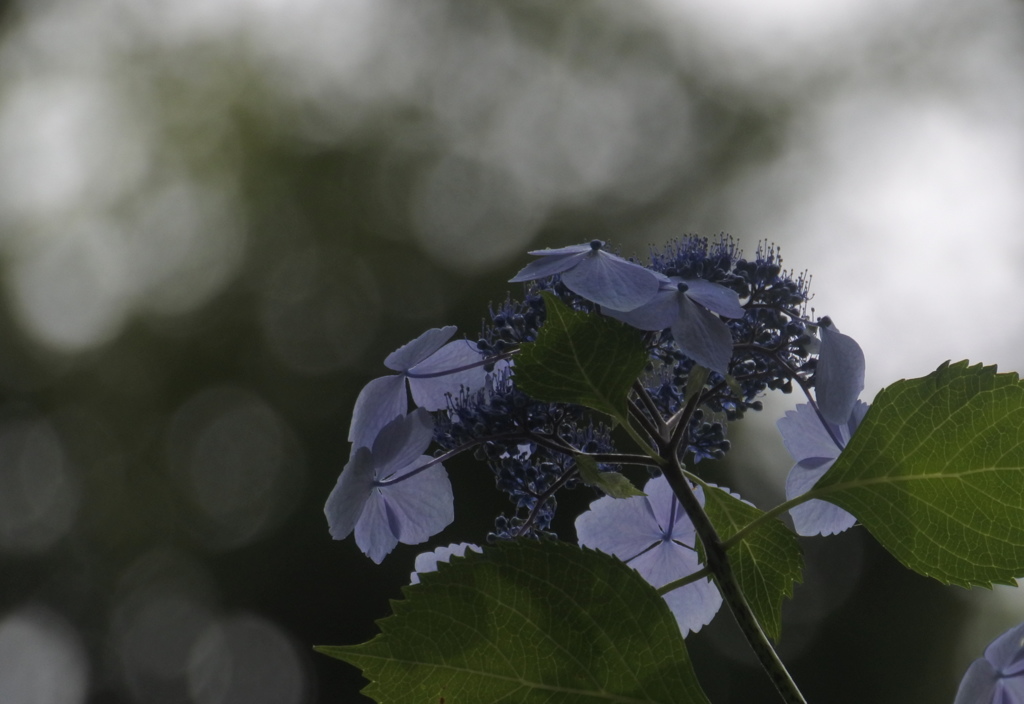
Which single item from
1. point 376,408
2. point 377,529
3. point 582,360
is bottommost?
point 377,529

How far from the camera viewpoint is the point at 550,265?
67cm

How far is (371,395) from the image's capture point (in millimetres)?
758

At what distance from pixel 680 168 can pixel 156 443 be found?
531 cm

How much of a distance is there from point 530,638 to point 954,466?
318 mm

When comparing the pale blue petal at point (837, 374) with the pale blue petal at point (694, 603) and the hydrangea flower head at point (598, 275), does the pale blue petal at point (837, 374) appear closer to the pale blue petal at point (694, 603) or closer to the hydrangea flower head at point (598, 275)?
the hydrangea flower head at point (598, 275)

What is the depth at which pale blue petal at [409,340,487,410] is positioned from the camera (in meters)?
0.79

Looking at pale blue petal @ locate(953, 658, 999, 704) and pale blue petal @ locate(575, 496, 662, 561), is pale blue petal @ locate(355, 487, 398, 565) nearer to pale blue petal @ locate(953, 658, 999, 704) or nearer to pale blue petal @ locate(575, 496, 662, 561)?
pale blue petal @ locate(575, 496, 662, 561)

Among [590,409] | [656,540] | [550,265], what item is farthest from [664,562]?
[550,265]

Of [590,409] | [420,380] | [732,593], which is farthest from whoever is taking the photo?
[420,380]

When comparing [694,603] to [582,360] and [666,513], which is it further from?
[582,360]

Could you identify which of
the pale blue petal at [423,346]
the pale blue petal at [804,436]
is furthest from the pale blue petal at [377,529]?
the pale blue petal at [804,436]

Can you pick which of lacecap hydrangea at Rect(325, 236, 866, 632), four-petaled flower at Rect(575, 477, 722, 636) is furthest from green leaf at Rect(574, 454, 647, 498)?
four-petaled flower at Rect(575, 477, 722, 636)

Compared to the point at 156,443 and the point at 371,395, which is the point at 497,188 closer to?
the point at 156,443

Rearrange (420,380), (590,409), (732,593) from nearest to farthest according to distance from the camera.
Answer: (732,593)
(590,409)
(420,380)
